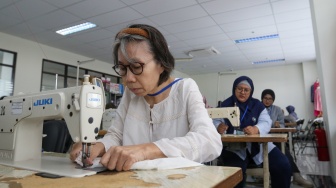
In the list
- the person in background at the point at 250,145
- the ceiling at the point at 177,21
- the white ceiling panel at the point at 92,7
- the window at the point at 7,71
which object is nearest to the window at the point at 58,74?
the ceiling at the point at 177,21

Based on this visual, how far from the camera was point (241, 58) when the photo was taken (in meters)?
8.18

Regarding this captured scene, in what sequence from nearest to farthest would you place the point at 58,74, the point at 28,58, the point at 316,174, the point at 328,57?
the point at 328,57, the point at 316,174, the point at 28,58, the point at 58,74

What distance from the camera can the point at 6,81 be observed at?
18.5ft

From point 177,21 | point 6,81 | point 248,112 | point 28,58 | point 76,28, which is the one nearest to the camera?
point 248,112

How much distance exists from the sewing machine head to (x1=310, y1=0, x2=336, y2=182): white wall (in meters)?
3.00

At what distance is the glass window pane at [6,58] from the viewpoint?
18.4ft

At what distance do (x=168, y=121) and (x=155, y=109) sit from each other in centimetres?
8

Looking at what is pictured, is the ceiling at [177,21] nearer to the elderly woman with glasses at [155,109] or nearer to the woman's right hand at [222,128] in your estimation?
the woman's right hand at [222,128]

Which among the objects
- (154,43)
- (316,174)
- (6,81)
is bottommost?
(316,174)

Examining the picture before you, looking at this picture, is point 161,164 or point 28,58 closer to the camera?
point 161,164

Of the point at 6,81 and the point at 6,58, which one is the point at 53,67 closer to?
the point at 6,58

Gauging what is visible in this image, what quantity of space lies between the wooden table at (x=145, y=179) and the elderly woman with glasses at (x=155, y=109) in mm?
135

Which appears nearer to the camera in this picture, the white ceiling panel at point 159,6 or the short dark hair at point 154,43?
the short dark hair at point 154,43

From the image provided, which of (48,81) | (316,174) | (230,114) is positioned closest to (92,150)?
(230,114)
